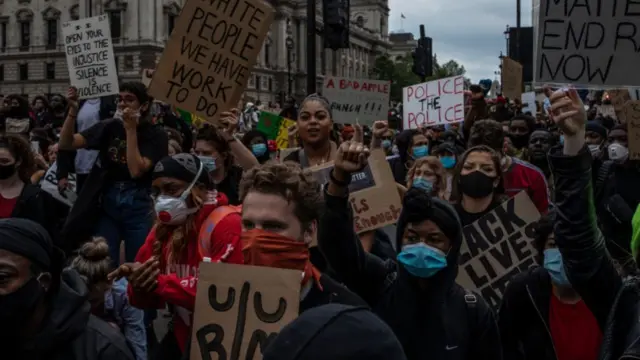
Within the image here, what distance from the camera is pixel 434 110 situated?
9.66 meters

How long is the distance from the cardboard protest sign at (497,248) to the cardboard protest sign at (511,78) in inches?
367

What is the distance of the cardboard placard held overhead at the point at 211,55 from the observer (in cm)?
561

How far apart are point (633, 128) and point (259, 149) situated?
3394 millimetres

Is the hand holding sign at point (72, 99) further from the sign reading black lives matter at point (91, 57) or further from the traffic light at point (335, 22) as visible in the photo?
the traffic light at point (335, 22)

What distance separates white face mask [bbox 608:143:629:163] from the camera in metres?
7.34

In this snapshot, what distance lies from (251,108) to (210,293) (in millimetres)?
14693

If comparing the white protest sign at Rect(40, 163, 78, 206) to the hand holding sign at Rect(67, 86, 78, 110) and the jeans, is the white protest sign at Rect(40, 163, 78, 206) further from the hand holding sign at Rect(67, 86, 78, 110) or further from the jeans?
the jeans

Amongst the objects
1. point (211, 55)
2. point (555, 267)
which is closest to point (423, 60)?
point (211, 55)

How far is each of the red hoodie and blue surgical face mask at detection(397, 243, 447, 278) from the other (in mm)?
650

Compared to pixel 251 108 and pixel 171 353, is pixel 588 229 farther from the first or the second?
pixel 251 108

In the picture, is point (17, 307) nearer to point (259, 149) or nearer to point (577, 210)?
point (577, 210)

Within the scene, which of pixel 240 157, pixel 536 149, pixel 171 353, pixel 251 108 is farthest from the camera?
pixel 251 108

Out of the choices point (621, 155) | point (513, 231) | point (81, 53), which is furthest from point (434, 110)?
point (513, 231)

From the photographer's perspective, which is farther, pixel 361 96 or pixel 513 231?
pixel 361 96
